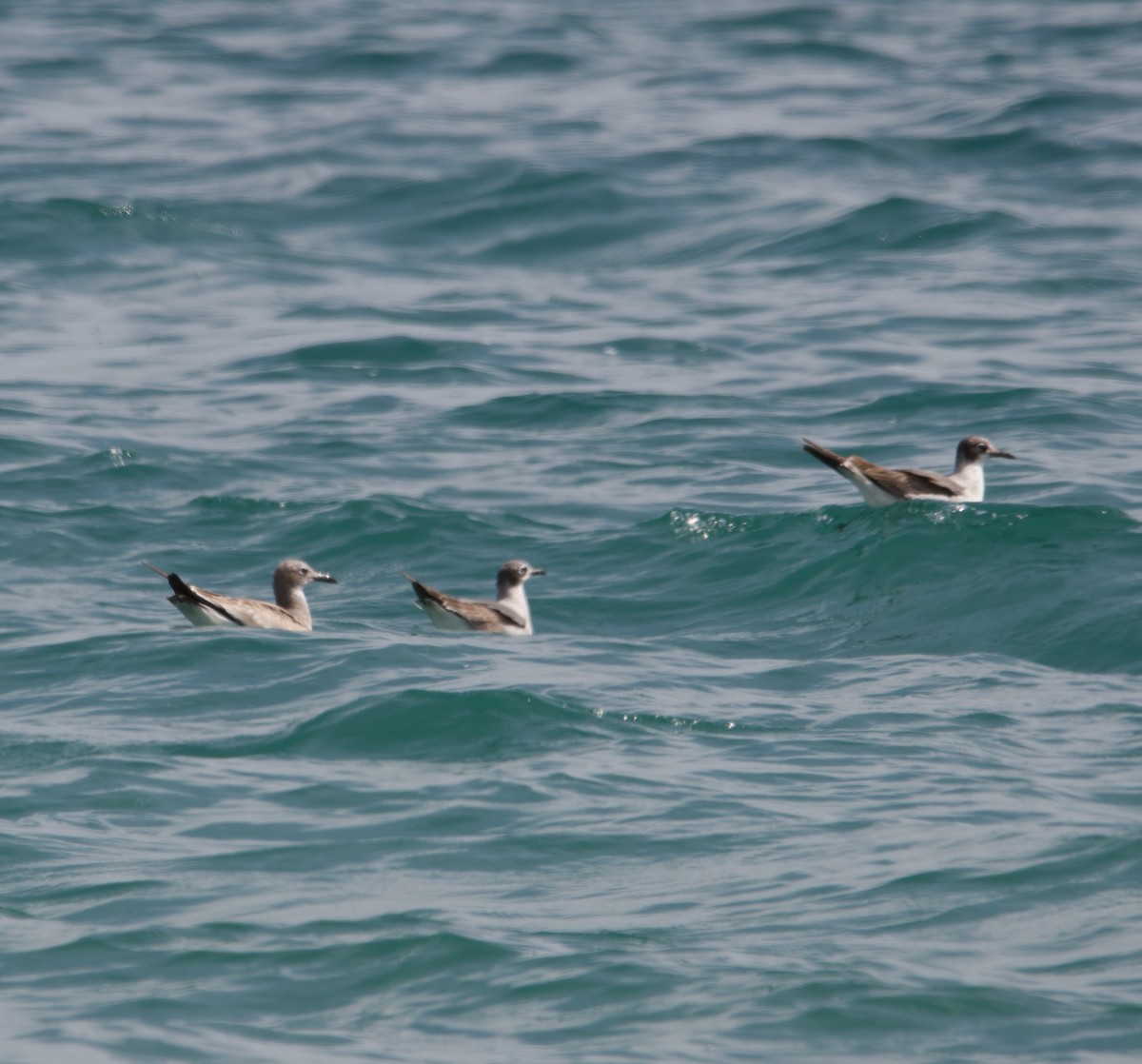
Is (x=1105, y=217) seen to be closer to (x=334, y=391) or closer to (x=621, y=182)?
(x=621, y=182)

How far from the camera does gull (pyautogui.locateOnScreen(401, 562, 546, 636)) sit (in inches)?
568

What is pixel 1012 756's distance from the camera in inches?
426

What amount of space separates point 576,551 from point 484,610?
219 centimetres

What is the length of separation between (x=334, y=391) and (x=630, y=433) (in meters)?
3.54

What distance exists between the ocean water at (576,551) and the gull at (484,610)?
260mm

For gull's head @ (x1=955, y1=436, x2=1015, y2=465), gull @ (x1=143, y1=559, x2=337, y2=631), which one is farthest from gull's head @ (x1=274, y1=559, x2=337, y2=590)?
gull's head @ (x1=955, y1=436, x2=1015, y2=465)

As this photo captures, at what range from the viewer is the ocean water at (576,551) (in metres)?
8.38

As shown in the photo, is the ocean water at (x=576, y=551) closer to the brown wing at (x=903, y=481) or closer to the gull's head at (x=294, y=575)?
the brown wing at (x=903, y=481)

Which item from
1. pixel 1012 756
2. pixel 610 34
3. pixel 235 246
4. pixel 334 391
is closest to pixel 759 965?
pixel 1012 756

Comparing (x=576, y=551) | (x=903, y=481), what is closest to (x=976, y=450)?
(x=903, y=481)

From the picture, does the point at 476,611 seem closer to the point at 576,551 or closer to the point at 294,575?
the point at 294,575

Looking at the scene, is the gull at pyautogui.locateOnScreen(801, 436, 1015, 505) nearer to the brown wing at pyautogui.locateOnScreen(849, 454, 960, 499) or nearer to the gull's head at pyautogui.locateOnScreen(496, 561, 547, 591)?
the brown wing at pyautogui.locateOnScreen(849, 454, 960, 499)

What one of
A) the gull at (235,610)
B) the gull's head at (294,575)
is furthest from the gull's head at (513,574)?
the gull at (235,610)

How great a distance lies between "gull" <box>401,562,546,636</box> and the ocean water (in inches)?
10.2
